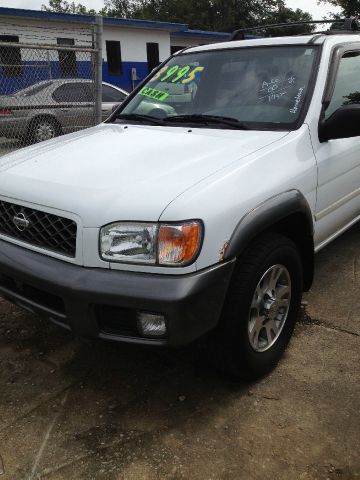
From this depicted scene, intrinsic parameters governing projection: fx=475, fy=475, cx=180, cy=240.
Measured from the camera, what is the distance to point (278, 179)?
2494 mm

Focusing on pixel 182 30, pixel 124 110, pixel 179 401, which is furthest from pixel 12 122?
pixel 182 30

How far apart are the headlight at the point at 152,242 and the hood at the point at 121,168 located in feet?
0.17

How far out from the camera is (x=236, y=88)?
324cm

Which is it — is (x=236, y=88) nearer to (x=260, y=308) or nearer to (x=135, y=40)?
(x=260, y=308)

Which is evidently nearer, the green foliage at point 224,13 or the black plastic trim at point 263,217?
the black plastic trim at point 263,217

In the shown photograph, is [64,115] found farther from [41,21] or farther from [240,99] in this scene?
[41,21]

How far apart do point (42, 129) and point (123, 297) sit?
4.68 meters

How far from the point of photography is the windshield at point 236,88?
3.02 m

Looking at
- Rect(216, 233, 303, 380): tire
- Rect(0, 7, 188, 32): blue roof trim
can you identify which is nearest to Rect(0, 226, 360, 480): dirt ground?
Rect(216, 233, 303, 380): tire

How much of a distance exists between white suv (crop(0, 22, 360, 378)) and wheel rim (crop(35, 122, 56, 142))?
300 centimetres

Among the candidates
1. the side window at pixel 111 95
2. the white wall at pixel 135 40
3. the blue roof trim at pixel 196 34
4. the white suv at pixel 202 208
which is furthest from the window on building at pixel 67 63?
the blue roof trim at pixel 196 34

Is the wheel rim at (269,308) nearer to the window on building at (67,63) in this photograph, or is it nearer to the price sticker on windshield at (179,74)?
the price sticker on windshield at (179,74)

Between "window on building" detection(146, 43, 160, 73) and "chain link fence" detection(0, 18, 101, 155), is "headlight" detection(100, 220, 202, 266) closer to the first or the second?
"chain link fence" detection(0, 18, 101, 155)

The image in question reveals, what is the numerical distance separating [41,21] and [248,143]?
18765mm
